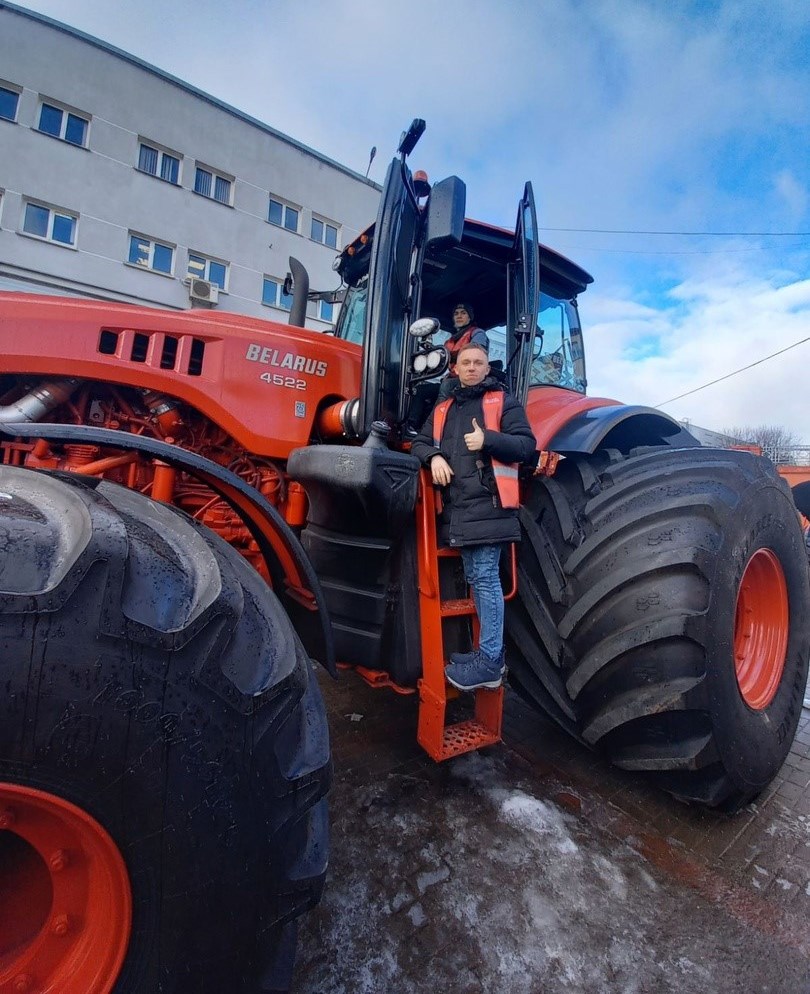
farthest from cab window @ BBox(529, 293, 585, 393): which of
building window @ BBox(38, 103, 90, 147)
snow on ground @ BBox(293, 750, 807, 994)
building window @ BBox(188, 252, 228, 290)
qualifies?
building window @ BBox(38, 103, 90, 147)

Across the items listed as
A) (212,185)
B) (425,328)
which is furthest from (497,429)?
(212,185)

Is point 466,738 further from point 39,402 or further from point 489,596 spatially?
point 39,402

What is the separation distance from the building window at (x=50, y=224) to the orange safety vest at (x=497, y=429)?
15625mm

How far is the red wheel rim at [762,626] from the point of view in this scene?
99.3 inches

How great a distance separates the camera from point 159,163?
14.9m

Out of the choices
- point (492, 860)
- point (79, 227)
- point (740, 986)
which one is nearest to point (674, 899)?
point (740, 986)

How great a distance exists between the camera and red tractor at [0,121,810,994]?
968 millimetres

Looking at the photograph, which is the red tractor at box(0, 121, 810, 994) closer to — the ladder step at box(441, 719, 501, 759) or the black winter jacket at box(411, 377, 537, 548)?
the ladder step at box(441, 719, 501, 759)

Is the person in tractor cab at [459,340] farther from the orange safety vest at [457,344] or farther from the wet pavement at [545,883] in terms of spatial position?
the wet pavement at [545,883]

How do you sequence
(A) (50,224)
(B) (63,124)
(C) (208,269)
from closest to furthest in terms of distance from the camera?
(A) (50,224), (B) (63,124), (C) (208,269)

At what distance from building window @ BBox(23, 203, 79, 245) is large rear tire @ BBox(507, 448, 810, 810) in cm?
1611

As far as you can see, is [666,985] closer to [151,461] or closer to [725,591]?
[725,591]

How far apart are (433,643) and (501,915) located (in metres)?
0.92

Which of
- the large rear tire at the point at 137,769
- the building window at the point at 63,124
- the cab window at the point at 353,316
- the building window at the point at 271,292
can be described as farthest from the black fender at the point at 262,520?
the building window at the point at 63,124
